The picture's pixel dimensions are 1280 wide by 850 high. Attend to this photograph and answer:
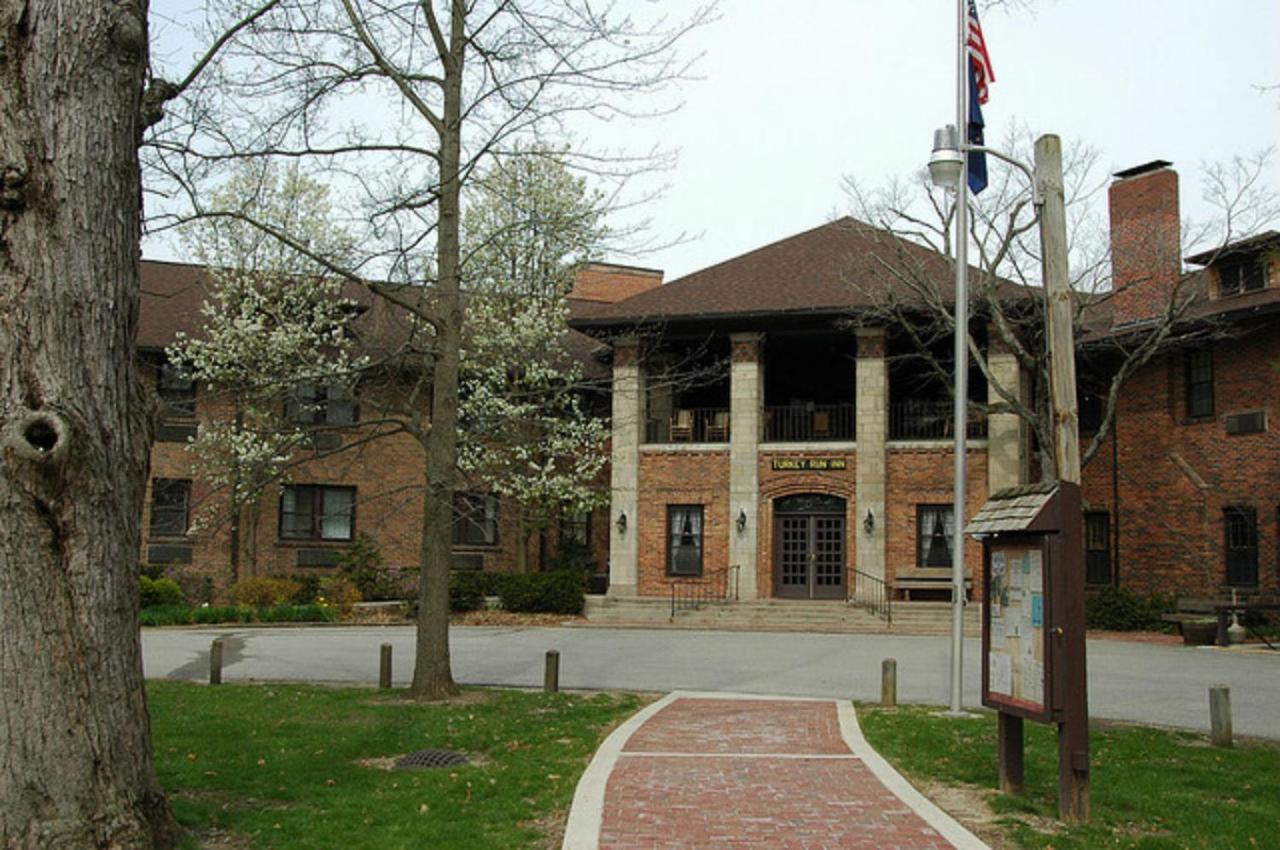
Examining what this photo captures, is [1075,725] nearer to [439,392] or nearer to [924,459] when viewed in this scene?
[439,392]

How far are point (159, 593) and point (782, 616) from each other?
15777 millimetres

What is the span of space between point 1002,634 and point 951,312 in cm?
2178

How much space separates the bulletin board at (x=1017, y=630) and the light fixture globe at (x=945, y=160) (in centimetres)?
602

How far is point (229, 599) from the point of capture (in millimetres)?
32719

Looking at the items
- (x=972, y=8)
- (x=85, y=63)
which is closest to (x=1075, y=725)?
(x=85, y=63)

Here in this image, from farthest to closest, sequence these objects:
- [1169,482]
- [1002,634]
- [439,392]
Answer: [1169,482], [439,392], [1002,634]

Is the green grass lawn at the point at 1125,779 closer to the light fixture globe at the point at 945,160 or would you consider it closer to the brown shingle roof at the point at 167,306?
the light fixture globe at the point at 945,160

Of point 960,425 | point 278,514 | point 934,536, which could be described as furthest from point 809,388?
point 960,425

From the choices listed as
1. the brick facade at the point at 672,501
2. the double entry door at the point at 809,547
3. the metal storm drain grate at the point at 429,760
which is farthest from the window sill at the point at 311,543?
the metal storm drain grate at the point at 429,760

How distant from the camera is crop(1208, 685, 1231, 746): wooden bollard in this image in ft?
38.7

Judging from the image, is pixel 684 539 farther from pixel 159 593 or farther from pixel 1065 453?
pixel 1065 453

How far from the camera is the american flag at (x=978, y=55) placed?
54.3 ft

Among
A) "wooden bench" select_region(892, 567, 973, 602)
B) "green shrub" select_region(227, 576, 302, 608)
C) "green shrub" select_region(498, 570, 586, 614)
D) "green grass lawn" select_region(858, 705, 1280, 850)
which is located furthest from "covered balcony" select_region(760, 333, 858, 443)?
"green grass lawn" select_region(858, 705, 1280, 850)

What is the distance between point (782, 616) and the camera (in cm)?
3062
